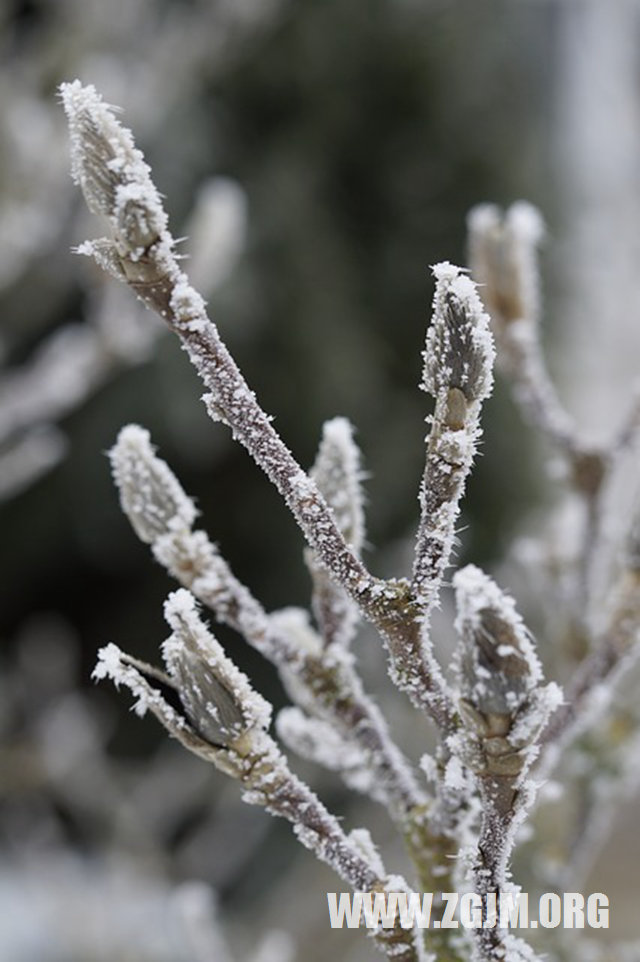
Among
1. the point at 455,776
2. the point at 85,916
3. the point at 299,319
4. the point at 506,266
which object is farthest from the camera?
the point at 299,319

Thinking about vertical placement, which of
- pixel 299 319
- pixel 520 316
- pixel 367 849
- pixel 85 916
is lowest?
pixel 367 849

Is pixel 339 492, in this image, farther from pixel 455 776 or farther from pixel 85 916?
pixel 85 916

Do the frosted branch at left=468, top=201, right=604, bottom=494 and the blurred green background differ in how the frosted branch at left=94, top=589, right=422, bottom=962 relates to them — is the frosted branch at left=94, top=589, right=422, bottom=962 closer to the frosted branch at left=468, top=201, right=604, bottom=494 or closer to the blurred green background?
the frosted branch at left=468, top=201, right=604, bottom=494

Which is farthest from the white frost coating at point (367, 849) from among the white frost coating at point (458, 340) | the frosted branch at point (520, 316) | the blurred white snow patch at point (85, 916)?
the blurred white snow patch at point (85, 916)

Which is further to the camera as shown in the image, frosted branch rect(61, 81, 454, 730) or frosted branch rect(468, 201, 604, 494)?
frosted branch rect(468, 201, 604, 494)

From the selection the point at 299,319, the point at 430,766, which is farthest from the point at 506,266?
the point at 299,319

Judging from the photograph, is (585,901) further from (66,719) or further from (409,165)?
(409,165)

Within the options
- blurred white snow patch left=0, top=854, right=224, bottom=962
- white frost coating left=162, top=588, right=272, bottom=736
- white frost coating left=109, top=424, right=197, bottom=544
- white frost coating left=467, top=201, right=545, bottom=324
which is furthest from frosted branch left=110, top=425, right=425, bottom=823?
blurred white snow patch left=0, top=854, right=224, bottom=962

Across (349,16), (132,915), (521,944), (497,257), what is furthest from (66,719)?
(349,16)
